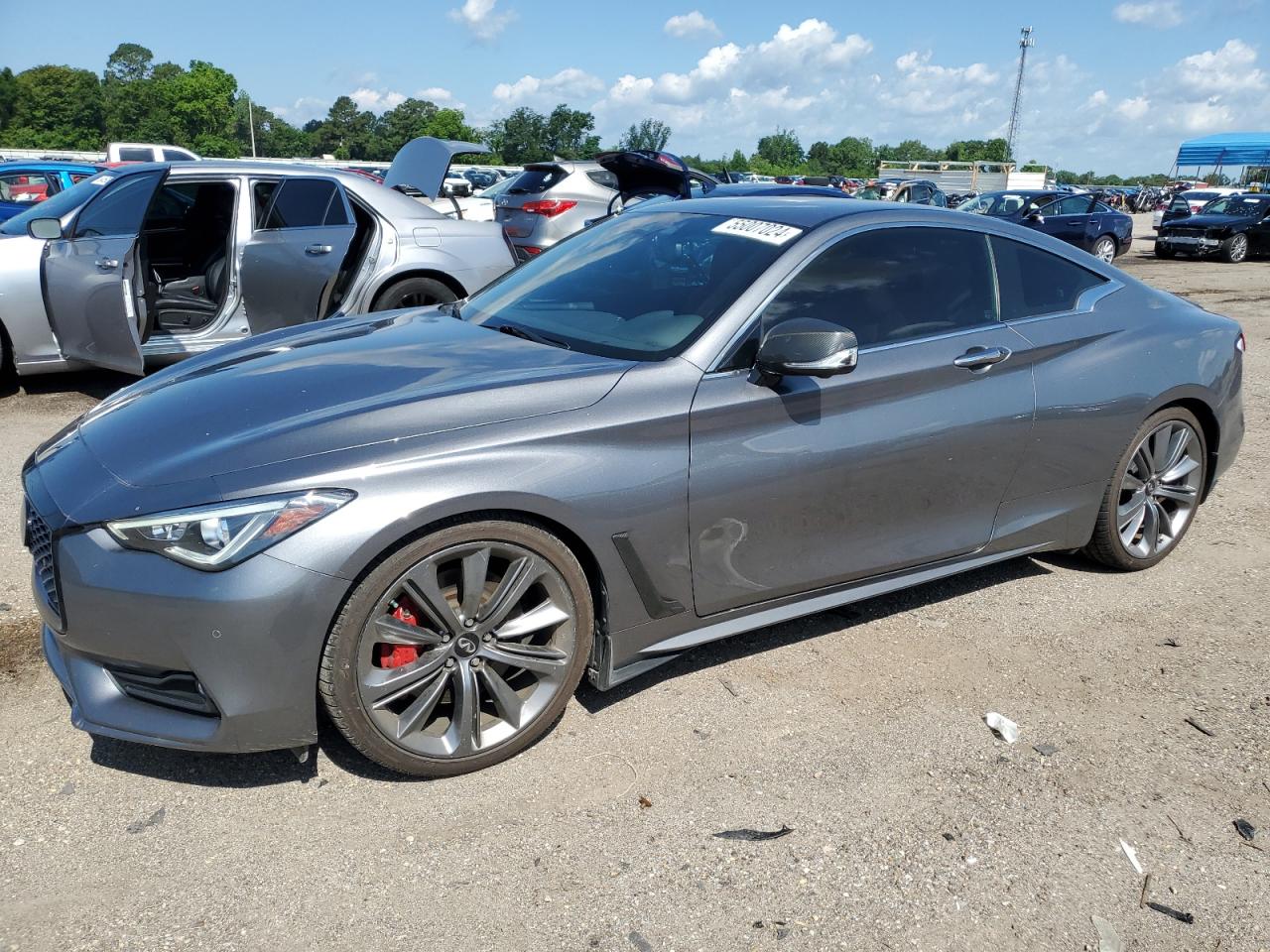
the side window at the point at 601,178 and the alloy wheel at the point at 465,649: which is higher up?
the side window at the point at 601,178

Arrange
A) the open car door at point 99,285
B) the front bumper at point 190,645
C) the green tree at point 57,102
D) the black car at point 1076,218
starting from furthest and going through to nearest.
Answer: the green tree at point 57,102 → the black car at point 1076,218 → the open car door at point 99,285 → the front bumper at point 190,645

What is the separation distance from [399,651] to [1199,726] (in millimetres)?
2565

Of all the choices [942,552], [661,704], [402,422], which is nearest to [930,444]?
[942,552]

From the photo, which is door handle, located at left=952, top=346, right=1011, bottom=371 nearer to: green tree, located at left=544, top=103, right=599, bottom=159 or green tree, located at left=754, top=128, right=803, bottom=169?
green tree, located at left=544, top=103, right=599, bottom=159

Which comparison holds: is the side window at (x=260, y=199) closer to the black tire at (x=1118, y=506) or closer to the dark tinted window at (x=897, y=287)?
the dark tinted window at (x=897, y=287)

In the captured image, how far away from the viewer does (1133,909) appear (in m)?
2.46

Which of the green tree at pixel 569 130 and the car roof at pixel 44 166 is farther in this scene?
the green tree at pixel 569 130

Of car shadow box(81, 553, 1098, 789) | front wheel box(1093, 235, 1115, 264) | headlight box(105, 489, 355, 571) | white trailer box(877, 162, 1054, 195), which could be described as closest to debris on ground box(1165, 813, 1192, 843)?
car shadow box(81, 553, 1098, 789)

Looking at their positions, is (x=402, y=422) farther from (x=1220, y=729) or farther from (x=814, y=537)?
(x=1220, y=729)

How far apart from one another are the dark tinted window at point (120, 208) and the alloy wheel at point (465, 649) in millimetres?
5224

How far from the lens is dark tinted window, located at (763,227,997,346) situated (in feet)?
11.2

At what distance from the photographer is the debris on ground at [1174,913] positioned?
243 cm

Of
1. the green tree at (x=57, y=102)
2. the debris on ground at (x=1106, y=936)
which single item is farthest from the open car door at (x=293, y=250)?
the green tree at (x=57, y=102)

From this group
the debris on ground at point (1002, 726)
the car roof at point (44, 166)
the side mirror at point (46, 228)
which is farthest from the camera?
the car roof at point (44, 166)
